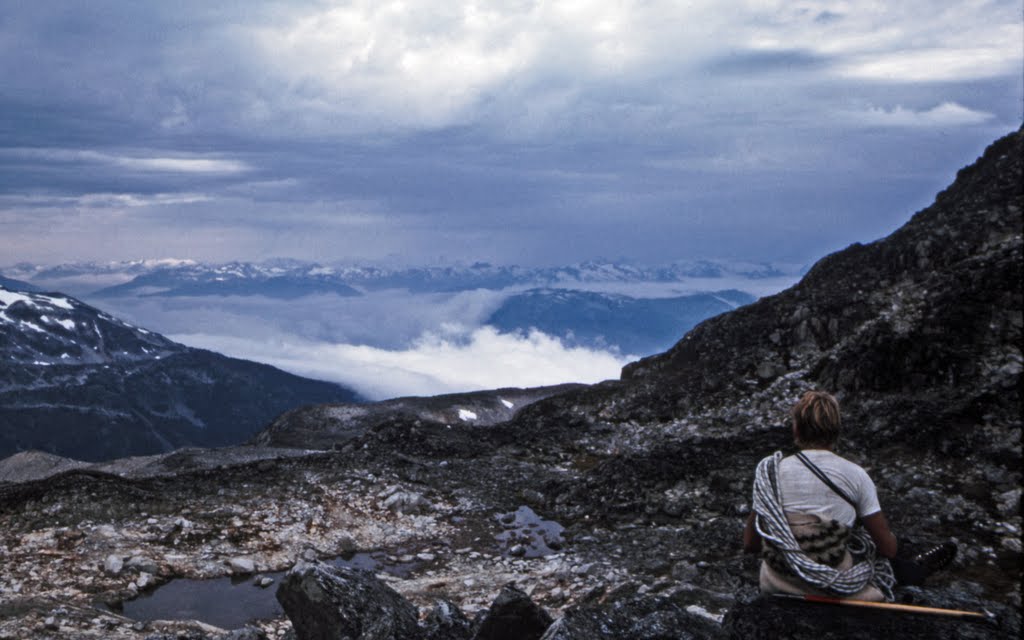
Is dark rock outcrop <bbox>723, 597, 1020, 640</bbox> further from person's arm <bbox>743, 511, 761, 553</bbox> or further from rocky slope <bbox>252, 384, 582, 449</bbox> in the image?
rocky slope <bbox>252, 384, 582, 449</bbox>

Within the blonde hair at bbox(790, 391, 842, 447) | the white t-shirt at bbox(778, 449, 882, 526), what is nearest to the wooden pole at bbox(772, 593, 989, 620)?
the white t-shirt at bbox(778, 449, 882, 526)

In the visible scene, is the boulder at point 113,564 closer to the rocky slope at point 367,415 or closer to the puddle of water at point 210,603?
the puddle of water at point 210,603

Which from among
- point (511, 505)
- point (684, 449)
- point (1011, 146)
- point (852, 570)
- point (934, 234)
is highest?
point (1011, 146)

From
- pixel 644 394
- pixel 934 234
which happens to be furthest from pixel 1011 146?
pixel 644 394

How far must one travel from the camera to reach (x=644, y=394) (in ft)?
92.4

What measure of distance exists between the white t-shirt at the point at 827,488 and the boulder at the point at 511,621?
11.7 feet

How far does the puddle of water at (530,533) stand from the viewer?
16.2 m

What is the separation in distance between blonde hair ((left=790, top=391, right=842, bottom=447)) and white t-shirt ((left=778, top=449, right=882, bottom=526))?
0.33 feet

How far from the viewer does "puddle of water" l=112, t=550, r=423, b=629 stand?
12.7 metres

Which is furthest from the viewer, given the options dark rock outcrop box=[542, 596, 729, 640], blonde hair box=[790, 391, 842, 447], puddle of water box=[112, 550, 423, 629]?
puddle of water box=[112, 550, 423, 629]

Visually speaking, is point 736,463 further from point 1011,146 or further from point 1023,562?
point 1011,146

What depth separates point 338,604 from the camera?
852cm

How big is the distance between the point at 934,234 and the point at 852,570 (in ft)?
77.0

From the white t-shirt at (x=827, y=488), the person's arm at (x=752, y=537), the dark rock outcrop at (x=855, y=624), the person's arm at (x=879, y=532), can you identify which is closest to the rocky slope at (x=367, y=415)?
the person's arm at (x=752, y=537)
